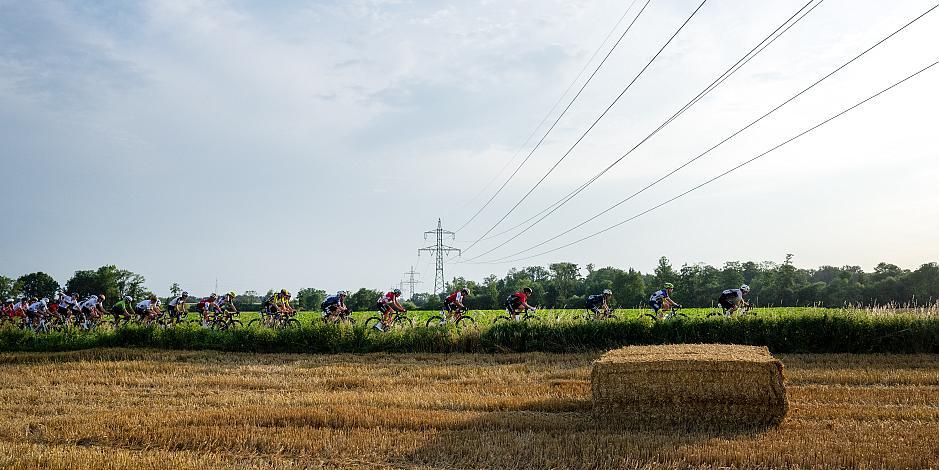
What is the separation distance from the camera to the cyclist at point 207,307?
27453 millimetres

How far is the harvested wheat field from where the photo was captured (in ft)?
26.2

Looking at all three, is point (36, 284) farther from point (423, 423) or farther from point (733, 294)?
point (423, 423)

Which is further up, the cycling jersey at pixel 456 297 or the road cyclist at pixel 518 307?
the cycling jersey at pixel 456 297

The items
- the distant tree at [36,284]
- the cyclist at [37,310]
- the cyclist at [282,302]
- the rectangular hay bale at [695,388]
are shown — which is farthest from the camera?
the distant tree at [36,284]

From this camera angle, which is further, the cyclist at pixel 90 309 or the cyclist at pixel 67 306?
the cyclist at pixel 67 306

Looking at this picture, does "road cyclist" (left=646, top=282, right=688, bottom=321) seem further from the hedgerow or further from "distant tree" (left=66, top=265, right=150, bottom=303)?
"distant tree" (left=66, top=265, right=150, bottom=303)

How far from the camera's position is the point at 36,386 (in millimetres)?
14062

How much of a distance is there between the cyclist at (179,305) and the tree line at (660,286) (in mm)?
23198

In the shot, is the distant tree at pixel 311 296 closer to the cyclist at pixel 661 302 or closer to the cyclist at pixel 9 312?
the cyclist at pixel 9 312

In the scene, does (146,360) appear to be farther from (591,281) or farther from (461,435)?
(591,281)

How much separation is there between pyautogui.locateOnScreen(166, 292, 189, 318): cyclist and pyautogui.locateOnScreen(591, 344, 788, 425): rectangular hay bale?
21.9 metres

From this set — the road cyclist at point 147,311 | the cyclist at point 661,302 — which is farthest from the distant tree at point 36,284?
the cyclist at point 661,302

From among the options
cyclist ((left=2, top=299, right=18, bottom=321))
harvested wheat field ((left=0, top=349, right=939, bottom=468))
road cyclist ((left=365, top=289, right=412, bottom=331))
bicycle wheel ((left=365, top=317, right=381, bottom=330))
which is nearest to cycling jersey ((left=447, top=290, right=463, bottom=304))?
road cyclist ((left=365, top=289, right=412, bottom=331))

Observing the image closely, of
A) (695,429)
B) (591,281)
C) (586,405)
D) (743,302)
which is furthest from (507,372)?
(591,281)
